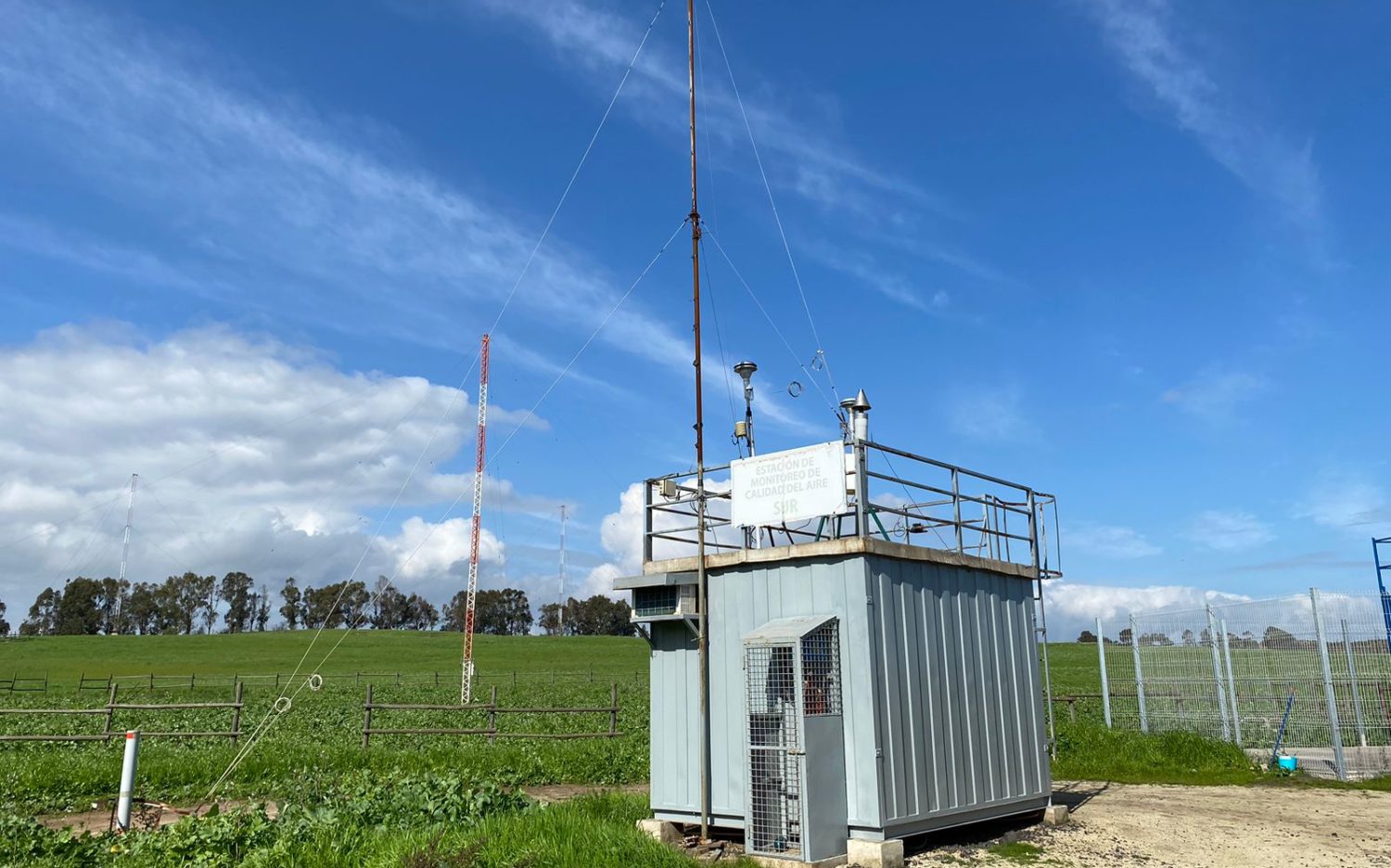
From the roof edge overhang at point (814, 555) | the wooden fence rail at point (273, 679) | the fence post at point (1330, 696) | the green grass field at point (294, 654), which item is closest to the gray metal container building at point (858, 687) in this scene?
the roof edge overhang at point (814, 555)

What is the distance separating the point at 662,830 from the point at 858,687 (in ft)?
11.1

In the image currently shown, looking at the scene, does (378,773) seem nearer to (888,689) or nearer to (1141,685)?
(888,689)

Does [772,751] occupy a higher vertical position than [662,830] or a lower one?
higher

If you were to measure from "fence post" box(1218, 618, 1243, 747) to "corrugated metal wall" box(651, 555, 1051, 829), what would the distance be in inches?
391

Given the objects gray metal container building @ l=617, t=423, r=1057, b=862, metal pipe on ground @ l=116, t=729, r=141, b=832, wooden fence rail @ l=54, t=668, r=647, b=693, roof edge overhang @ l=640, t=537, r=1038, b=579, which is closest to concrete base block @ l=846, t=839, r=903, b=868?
gray metal container building @ l=617, t=423, r=1057, b=862

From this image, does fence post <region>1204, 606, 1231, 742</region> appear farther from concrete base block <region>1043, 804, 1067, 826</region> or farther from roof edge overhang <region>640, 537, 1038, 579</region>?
roof edge overhang <region>640, 537, 1038, 579</region>

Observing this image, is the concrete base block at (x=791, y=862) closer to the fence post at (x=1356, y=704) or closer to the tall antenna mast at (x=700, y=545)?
the tall antenna mast at (x=700, y=545)

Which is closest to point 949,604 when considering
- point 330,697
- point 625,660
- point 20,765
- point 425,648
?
point 20,765

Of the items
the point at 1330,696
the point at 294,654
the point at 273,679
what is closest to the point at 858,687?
the point at 1330,696

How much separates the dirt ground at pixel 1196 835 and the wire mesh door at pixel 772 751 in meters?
1.58

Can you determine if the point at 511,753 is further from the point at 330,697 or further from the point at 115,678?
the point at 115,678

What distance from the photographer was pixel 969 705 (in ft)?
42.8

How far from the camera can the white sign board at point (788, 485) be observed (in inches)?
477

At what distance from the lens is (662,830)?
41.2ft
